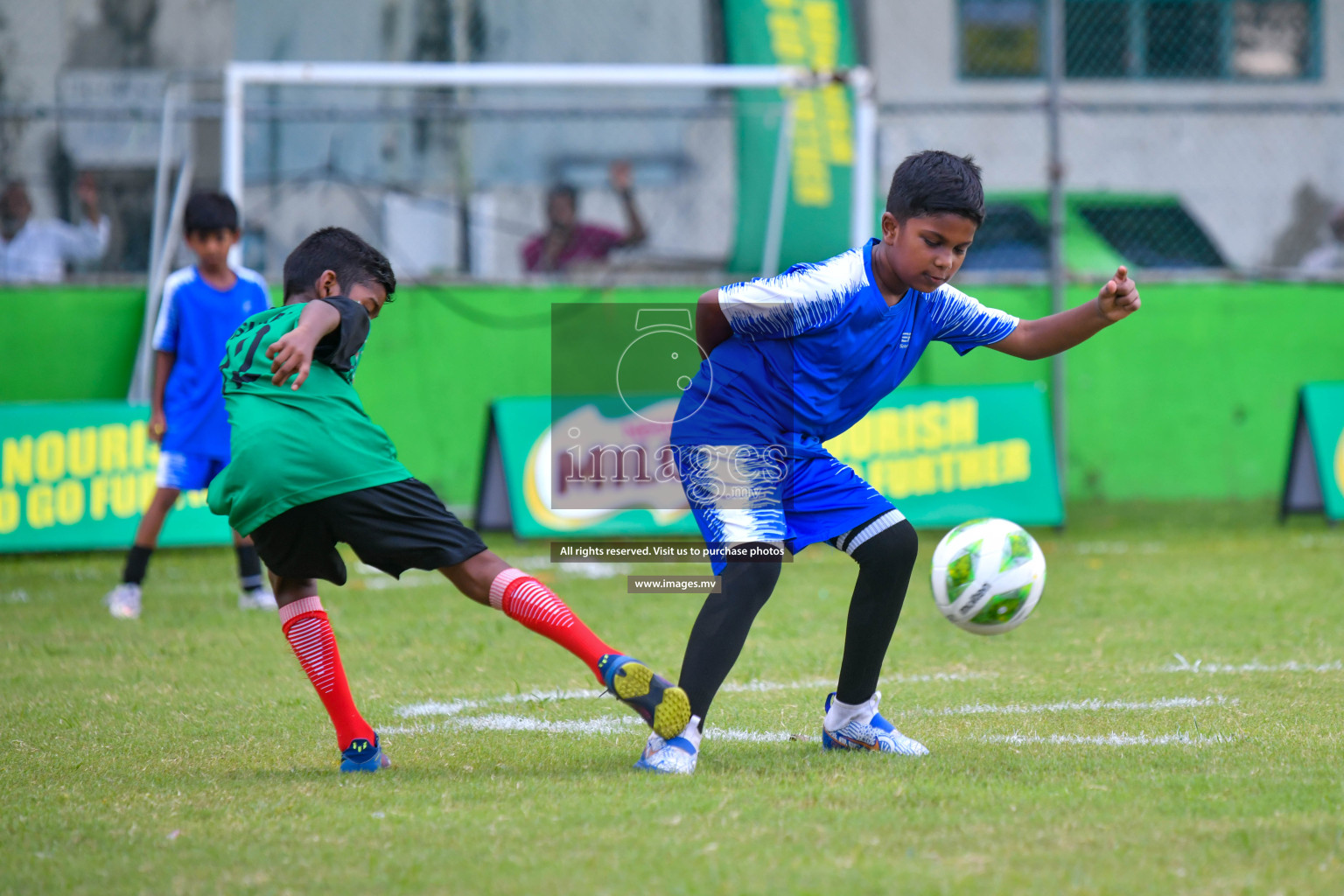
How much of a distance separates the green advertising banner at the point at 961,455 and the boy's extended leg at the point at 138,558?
169 inches

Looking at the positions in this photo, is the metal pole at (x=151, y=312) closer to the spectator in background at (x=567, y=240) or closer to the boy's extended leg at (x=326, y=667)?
the spectator in background at (x=567, y=240)

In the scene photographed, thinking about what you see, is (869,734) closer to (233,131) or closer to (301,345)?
(301,345)

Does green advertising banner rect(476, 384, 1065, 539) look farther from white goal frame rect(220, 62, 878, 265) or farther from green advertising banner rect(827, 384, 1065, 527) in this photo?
white goal frame rect(220, 62, 878, 265)

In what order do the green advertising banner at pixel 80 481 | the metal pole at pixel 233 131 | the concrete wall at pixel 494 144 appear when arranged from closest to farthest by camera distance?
1. the green advertising banner at pixel 80 481
2. the metal pole at pixel 233 131
3. the concrete wall at pixel 494 144

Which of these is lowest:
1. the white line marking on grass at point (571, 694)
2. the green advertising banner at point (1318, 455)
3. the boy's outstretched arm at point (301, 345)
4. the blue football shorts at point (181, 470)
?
the green advertising banner at point (1318, 455)

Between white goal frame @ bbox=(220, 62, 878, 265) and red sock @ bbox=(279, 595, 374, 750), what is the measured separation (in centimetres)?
602

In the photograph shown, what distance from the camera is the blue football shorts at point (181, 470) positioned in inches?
285

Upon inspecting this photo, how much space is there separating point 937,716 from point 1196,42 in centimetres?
1495

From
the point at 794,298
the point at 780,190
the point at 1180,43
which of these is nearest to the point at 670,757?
the point at 794,298

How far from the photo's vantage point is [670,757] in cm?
377

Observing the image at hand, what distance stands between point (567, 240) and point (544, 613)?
27.4ft

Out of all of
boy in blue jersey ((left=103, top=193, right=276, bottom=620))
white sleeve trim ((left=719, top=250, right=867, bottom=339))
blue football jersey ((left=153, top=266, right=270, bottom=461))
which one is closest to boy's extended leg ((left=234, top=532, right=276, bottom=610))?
boy in blue jersey ((left=103, top=193, right=276, bottom=620))

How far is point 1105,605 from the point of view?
22.6ft

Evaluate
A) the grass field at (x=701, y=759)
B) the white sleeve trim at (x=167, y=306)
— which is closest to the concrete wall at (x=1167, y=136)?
the grass field at (x=701, y=759)
